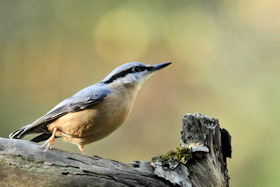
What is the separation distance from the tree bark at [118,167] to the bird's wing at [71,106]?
25.8 inches

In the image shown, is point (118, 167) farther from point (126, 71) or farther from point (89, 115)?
point (126, 71)

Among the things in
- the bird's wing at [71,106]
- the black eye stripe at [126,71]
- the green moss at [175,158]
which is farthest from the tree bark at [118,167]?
the black eye stripe at [126,71]

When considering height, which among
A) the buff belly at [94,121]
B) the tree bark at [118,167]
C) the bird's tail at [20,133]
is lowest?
the tree bark at [118,167]

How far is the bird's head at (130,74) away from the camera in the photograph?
3.19 m

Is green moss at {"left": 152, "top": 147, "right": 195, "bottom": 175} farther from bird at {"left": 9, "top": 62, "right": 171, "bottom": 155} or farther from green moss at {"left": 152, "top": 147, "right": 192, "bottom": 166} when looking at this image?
bird at {"left": 9, "top": 62, "right": 171, "bottom": 155}

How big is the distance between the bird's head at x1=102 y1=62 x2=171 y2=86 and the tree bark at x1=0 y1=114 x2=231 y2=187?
75cm

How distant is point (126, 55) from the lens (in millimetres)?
5695

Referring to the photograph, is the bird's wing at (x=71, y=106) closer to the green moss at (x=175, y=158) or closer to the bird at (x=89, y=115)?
the bird at (x=89, y=115)

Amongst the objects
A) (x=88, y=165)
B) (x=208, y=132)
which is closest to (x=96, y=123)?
(x=88, y=165)

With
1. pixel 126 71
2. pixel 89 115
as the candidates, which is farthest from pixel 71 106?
pixel 126 71

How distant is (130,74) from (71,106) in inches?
24.7

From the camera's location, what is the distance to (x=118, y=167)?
2.35 meters

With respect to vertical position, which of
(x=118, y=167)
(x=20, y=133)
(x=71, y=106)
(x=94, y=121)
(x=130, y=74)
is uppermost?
(x=130, y=74)

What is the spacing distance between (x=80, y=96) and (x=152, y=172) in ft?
3.31
